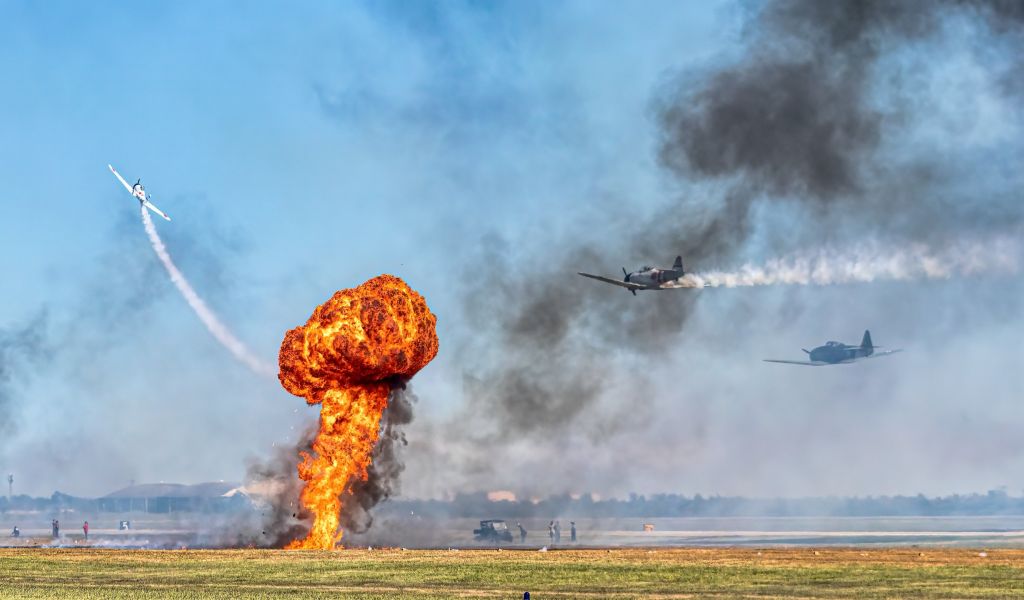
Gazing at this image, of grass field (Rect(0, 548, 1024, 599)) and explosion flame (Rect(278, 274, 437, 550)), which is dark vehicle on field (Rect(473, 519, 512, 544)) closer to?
explosion flame (Rect(278, 274, 437, 550))

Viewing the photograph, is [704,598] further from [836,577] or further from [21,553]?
[21,553]

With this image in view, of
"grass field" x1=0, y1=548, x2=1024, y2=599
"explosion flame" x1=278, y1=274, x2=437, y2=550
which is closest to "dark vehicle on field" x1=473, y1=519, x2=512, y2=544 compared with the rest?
"explosion flame" x1=278, y1=274, x2=437, y2=550

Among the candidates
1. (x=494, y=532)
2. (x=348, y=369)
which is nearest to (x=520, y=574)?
(x=348, y=369)

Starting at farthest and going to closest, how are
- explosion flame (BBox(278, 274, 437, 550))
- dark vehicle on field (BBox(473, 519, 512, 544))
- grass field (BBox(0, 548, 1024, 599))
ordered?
dark vehicle on field (BBox(473, 519, 512, 544)) < explosion flame (BBox(278, 274, 437, 550)) < grass field (BBox(0, 548, 1024, 599))

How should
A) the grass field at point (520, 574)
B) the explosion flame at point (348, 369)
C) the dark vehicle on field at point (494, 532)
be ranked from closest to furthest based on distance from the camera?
the grass field at point (520, 574)
the explosion flame at point (348, 369)
the dark vehicle on field at point (494, 532)

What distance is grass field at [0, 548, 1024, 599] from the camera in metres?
63.3

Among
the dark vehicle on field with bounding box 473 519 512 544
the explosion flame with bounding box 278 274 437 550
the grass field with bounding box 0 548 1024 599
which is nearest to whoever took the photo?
the grass field with bounding box 0 548 1024 599

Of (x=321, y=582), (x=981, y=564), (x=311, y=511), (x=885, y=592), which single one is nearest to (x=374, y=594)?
(x=321, y=582)

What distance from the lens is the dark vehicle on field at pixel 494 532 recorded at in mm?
135125

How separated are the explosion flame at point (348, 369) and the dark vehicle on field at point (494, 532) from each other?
2839cm

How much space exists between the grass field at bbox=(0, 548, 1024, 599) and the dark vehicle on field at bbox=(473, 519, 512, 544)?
36722 mm

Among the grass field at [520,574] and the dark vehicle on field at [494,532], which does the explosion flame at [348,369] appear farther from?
the dark vehicle on field at [494,532]

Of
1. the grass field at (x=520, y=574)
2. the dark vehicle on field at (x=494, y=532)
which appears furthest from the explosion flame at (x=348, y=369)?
the dark vehicle on field at (x=494, y=532)

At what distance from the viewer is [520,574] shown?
75062 mm
